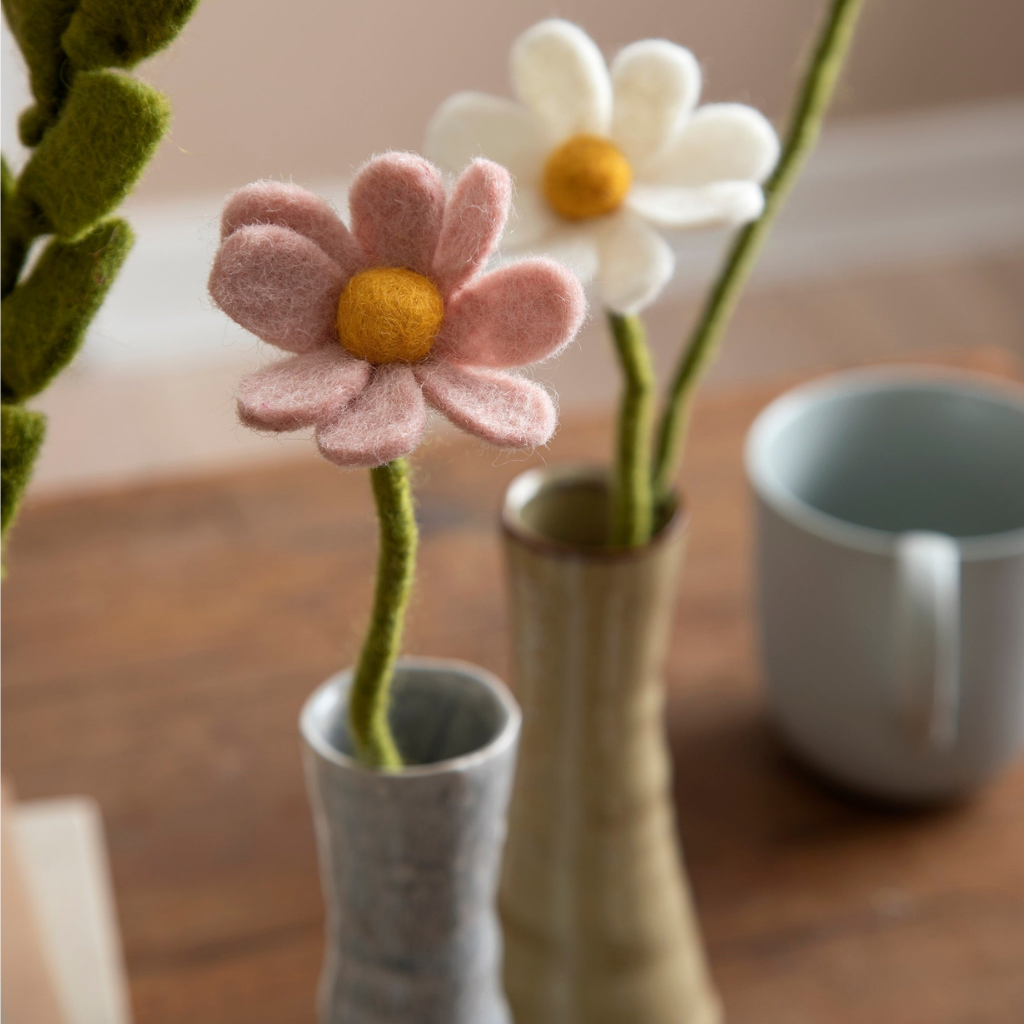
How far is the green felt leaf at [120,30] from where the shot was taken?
0.57ft

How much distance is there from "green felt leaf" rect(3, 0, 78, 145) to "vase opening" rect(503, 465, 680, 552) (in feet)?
0.62

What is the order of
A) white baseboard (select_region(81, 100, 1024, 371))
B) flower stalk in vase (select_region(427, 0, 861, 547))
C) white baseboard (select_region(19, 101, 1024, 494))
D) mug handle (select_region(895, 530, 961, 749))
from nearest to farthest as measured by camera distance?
1. flower stalk in vase (select_region(427, 0, 861, 547))
2. mug handle (select_region(895, 530, 961, 749))
3. white baseboard (select_region(19, 101, 1024, 494))
4. white baseboard (select_region(81, 100, 1024, 371))

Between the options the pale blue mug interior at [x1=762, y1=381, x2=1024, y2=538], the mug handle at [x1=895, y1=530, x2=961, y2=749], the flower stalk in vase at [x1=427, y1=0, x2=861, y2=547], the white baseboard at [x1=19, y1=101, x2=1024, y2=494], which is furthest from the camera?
the white baseboard at [x1=19, y1=101, x2=1024, y2=494]

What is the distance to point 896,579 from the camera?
435mm

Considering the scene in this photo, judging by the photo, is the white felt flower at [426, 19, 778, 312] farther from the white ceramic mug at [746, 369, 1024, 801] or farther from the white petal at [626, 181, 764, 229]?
the white ceramic mug at [746, 369, 1024, 801]

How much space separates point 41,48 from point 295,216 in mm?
41

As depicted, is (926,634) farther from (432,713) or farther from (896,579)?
(432,713)

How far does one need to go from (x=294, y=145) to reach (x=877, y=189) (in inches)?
33.5

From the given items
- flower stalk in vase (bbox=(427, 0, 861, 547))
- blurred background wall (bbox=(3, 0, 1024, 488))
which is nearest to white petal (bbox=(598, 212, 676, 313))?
flower stalk in vase (bbox=(427, 0, 861, 547))

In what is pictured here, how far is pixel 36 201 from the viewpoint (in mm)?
188

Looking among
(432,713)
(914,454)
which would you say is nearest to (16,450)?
(432,713)

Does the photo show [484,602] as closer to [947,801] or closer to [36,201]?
[947,801]

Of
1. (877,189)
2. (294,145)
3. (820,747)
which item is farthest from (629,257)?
(877,189)

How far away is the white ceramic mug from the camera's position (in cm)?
42
